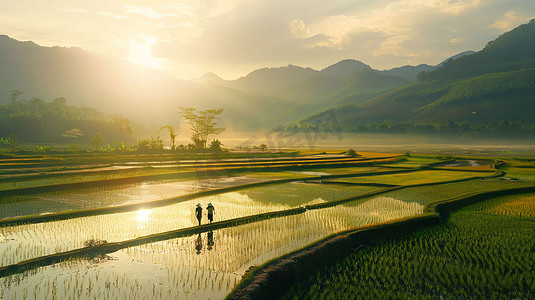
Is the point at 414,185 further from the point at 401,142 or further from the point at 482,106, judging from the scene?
the point at 482,106

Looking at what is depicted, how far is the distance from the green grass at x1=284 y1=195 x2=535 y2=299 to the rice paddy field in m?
0.21

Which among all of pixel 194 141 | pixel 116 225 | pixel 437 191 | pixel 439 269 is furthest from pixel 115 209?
pixel 194 141

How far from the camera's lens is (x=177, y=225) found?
44.8 ft

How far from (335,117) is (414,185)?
17174 cm

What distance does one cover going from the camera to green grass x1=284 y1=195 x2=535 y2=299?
767cm

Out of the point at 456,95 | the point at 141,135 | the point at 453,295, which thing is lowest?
the point at 453,295

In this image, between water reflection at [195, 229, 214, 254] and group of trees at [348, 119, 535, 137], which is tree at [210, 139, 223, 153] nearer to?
water reflection at [195, 229, 214, 254]

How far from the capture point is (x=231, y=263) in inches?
376

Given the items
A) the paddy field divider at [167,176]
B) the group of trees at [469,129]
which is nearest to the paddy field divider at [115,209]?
the paddy field divider at [167,176]

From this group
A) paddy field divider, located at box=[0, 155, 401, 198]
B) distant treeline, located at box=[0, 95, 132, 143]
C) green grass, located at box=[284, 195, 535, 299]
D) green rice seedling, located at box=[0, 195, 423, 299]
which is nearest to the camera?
green grass, located at box=[284, 195, 535, 299]

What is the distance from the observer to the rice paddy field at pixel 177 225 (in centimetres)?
827

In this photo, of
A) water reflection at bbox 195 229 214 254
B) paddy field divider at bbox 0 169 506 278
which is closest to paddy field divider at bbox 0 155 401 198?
paddy field divider at bbox 0 169 506 278

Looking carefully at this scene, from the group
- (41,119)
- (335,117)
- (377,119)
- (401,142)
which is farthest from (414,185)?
(335,117)

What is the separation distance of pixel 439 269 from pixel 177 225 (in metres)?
9.55
